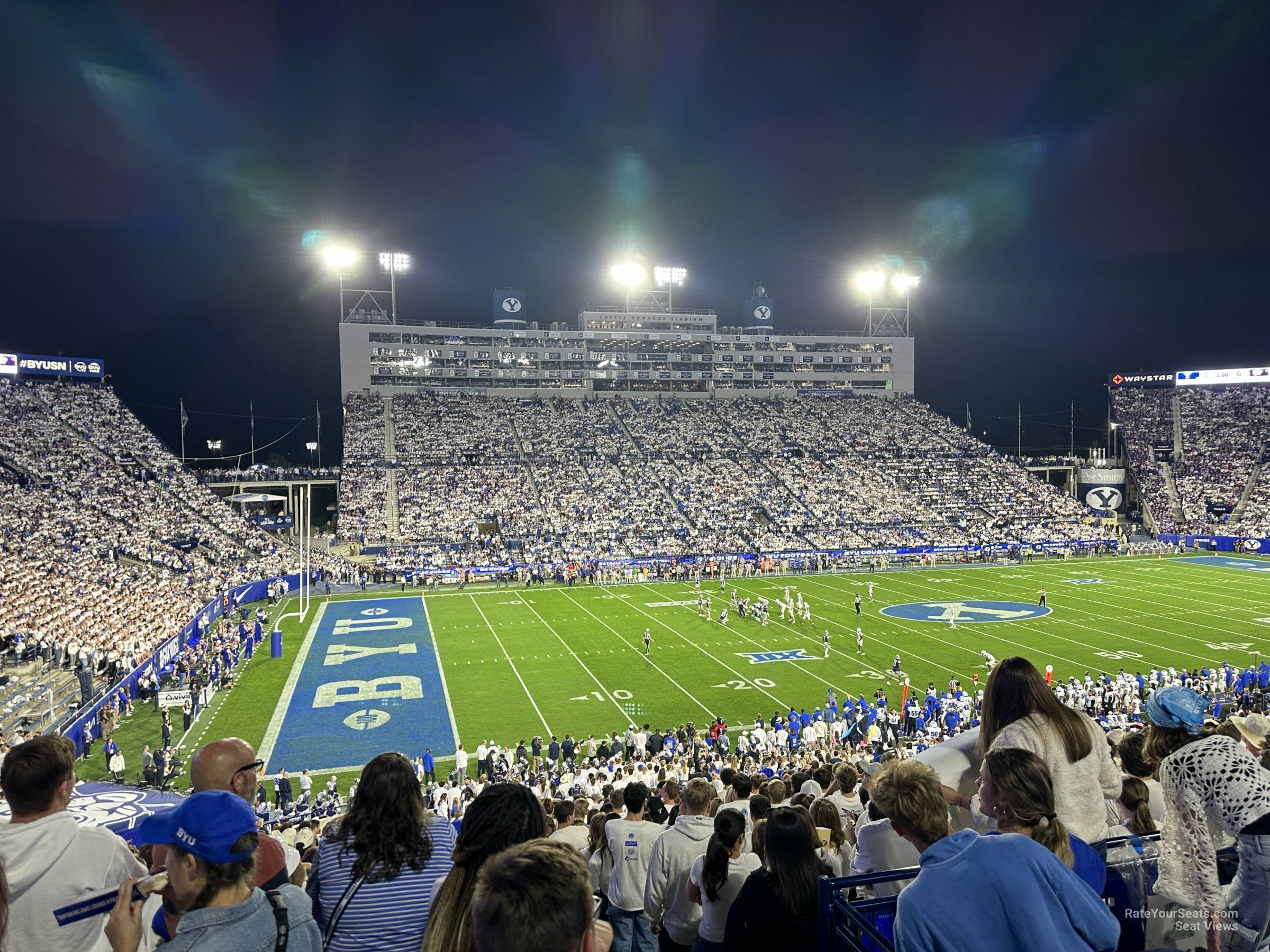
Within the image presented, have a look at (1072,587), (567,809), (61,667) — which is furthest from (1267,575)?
(61,667)

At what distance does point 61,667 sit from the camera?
69.5 ft

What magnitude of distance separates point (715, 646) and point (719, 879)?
2481cm

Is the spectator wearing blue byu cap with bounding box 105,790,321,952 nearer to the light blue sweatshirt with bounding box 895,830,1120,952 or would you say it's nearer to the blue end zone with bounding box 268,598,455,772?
the light blue sweatshirt with bounding box 895,830,1120,952

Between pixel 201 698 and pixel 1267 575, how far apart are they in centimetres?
4914

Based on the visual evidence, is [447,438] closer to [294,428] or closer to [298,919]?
[294,428]

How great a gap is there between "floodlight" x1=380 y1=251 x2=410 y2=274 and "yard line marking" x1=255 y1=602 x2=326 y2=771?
4737 centimetres

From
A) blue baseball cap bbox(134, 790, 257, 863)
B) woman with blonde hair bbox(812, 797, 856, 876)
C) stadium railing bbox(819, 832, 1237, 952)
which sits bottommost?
woman with blonde hair bbox(812, 797, 856, 876)

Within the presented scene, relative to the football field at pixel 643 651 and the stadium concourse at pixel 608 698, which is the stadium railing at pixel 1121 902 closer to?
the stadium concourse at pixel 608 698

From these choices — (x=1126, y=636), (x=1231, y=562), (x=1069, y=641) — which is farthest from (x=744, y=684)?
(x=1231, y=562)

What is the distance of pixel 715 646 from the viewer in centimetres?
2884

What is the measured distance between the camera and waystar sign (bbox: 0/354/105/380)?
168 feet

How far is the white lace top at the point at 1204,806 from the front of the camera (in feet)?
10.5

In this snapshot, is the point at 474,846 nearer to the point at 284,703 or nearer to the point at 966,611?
the point at 284,703

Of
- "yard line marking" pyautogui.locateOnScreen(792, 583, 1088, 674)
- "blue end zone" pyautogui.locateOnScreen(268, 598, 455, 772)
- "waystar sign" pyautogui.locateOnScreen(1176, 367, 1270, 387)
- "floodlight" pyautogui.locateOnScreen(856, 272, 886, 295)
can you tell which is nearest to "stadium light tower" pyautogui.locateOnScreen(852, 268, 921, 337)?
"floodlight" pyautogui.locateOnScreen(856, 272, 886, 295)
